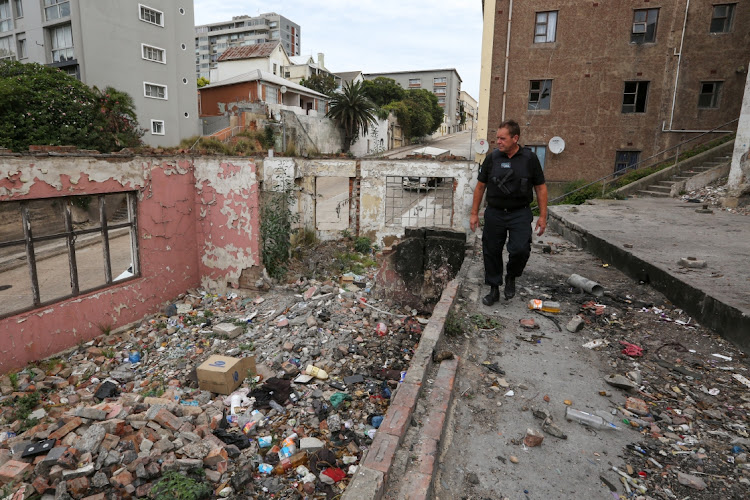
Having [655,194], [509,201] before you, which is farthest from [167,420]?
[655,194]

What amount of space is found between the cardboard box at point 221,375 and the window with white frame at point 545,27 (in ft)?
60.2

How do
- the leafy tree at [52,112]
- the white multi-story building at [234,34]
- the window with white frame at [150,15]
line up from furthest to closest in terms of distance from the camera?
the white multi-story building at [234,34] → the window with white frame at [150,15] → the leafy tree at [52,112]

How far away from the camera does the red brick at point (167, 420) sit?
405 centimetres

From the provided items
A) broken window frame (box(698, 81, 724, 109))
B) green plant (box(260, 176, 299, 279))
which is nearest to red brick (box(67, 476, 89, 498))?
green plant (box(260, 176, 299, 279))

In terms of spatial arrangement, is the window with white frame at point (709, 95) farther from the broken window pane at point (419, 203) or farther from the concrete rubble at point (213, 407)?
the concrete rubble at point (213, 407)

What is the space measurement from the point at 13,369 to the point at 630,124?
2066 cm

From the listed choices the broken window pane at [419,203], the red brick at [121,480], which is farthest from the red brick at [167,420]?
the broken window pane at [419,203]

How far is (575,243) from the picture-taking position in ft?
25.5

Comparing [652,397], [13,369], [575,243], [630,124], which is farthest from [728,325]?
[630,124]

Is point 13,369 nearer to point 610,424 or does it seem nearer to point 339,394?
point 339,394

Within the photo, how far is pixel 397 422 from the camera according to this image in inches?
92.4

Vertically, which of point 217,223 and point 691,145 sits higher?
point 691,145

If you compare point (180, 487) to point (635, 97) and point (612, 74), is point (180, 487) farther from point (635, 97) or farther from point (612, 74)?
point (635, 97)

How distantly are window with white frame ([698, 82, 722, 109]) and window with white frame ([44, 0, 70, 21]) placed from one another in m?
28.5
